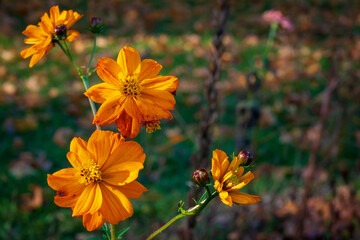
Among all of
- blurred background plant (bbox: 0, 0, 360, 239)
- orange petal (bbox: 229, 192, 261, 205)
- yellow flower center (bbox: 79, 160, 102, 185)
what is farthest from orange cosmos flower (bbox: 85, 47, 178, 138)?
blurred background plant (bbox: 0, 0, 360, 239)

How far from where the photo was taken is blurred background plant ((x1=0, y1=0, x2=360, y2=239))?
7.13 feet

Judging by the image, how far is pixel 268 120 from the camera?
379 centimetres

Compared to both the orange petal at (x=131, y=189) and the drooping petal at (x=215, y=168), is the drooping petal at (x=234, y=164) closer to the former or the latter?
the drooping petal at (x=215, y=168)

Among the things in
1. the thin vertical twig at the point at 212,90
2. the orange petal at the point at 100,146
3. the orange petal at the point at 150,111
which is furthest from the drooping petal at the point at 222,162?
the thin vertical twig at the point at 212,90

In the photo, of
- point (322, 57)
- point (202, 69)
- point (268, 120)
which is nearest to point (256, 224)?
point (268, 120)

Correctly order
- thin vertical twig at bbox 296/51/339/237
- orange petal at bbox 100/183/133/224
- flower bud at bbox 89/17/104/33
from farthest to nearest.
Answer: thin vertical twig at bbox 296/51/339/237, flower bud at bbox 89/17/104/33, orange petal at bbox 100/183/133/224

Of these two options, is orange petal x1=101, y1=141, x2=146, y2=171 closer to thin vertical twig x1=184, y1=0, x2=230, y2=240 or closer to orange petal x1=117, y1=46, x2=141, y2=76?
orange petal x1=117, y1=46, x2=141, y2=76

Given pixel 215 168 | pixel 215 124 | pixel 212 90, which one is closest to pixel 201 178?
pixel 215 168

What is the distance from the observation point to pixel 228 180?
0.81m

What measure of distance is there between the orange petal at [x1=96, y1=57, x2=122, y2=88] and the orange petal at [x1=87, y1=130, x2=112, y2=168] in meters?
0.13

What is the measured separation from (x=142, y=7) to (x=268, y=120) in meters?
4.21

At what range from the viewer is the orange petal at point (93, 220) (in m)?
0.74

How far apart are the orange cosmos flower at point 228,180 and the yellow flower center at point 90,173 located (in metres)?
0.26

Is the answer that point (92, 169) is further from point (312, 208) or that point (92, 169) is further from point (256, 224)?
point (312, 208)
